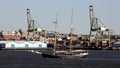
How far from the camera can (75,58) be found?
374 ft

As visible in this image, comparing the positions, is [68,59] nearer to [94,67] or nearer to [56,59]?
[56,59]

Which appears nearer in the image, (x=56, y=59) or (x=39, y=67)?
(x=39, y=67)

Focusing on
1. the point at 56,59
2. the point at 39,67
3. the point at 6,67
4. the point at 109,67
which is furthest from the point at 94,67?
the point at 56,59

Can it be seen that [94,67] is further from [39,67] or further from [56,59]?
[56,59]

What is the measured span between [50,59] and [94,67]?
94.2 ft

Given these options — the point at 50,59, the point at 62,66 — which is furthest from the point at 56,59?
the point at 62,66

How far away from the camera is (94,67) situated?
8681 cm

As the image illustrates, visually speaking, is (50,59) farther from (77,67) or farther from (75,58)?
(77,67)

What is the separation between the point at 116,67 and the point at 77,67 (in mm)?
6675

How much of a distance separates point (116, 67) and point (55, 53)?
30.5m

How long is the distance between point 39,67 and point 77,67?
6.55 meters

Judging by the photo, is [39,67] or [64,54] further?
[64,54]

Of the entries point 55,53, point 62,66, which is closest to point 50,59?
point 55,53

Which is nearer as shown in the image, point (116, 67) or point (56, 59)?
point (116, 67)
